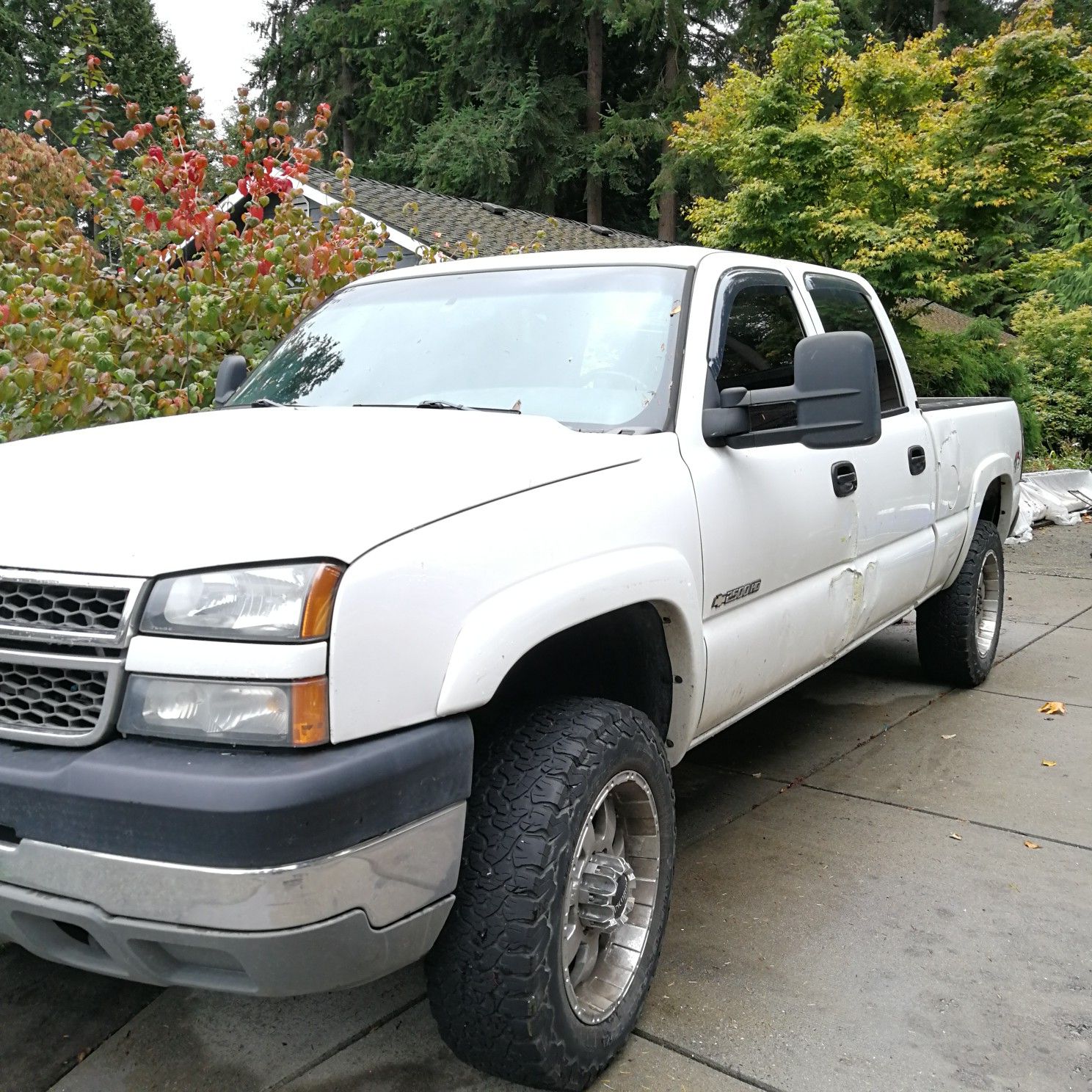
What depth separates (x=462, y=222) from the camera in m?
17.5

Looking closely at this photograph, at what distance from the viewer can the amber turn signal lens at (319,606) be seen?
1848mm

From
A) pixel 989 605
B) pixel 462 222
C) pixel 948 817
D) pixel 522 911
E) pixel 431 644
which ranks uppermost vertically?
pixel 462 222

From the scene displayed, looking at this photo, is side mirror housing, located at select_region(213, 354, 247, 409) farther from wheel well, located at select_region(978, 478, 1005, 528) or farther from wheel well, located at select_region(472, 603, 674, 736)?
wheel well, located at select_region(978, 478, 1005, 528)

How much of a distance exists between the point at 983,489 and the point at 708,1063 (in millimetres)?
3517

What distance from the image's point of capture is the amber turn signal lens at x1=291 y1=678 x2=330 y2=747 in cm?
182

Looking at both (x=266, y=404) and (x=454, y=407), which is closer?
(x=454, y=407)

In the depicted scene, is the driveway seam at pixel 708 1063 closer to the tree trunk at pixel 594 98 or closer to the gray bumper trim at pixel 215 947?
the gray bumper trim at pixel 215 947

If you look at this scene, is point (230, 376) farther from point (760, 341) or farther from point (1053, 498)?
point (1053, 498)

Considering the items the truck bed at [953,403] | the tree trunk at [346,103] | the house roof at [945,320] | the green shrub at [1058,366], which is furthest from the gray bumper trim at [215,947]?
the tree trunk at [346,103]

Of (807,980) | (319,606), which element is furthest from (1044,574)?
(319,606)

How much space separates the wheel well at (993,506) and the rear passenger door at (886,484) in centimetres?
114

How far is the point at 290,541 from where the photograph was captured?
1.90m

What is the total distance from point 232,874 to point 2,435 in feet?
10.4

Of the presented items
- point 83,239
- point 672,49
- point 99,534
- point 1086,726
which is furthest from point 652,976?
point 672,49
